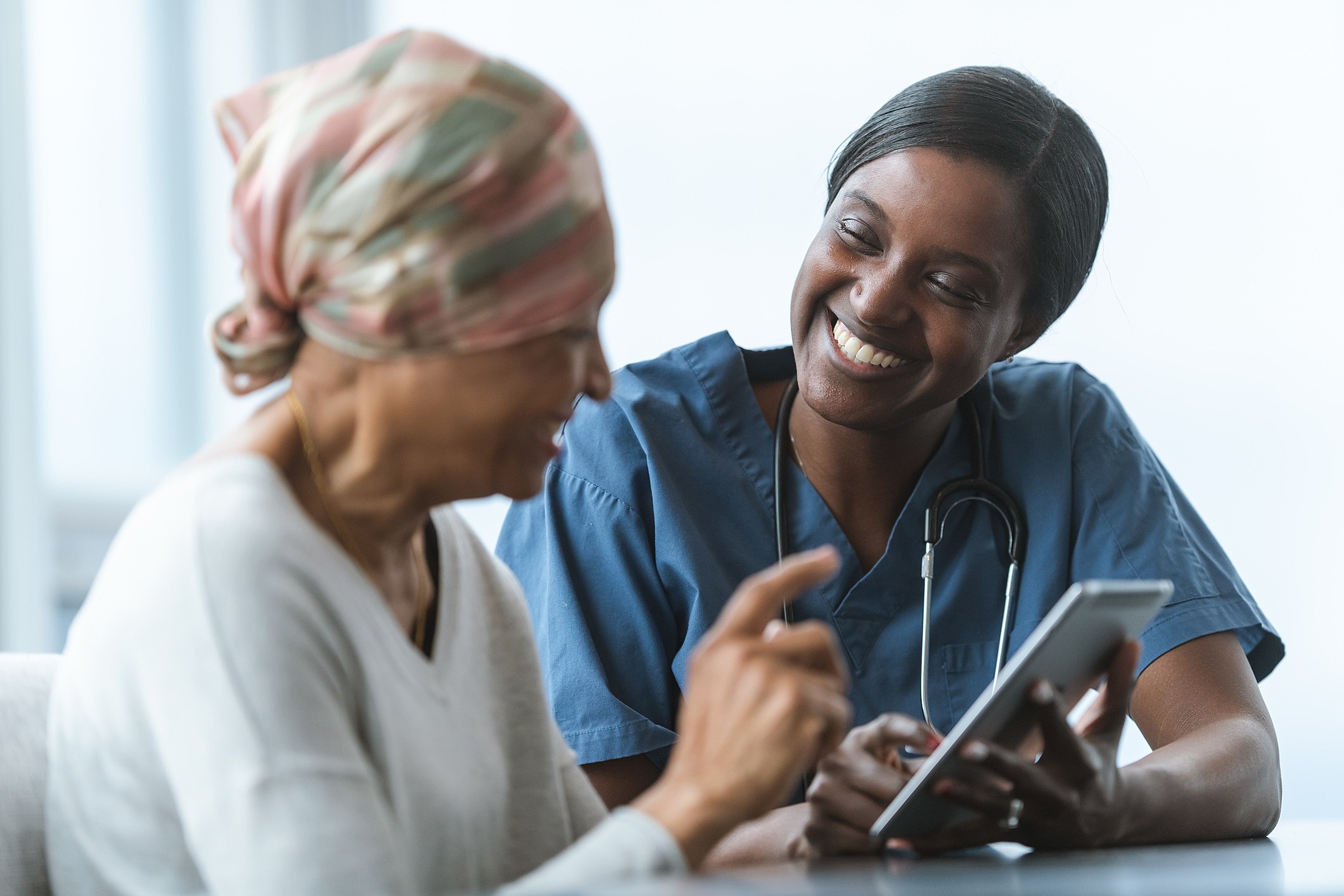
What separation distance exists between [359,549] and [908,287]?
0.79 m

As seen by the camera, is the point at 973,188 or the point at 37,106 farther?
the point at 37,106

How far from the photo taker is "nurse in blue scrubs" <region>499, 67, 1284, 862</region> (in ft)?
4.78

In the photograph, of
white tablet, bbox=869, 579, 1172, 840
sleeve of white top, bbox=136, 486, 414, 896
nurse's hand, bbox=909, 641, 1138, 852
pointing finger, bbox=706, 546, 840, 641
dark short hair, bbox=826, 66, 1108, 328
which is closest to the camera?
sleeve of white top, bbox=136, 486, 414, 896

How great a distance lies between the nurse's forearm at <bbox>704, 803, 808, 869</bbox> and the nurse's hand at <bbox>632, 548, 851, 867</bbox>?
0.42 metres

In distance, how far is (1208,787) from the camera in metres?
1.30

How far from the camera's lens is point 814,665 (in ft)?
2.79

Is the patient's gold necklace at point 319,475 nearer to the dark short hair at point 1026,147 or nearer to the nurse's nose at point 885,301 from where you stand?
the nurse's nose at point 885,301

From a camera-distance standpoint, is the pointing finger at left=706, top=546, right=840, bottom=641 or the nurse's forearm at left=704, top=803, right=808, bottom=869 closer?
the pointing finger at left=706, top=546, right=840, bottom=641

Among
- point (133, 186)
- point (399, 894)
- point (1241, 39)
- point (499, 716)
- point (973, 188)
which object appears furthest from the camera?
point (133, 186)

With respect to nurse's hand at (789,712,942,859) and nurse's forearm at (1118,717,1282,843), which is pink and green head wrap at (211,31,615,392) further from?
nurse's forearm at (1118,717,1282,843)

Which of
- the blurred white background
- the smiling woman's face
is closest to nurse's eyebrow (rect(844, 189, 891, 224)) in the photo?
the smiling woman's face

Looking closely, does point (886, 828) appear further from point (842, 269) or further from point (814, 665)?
point (842, 269)

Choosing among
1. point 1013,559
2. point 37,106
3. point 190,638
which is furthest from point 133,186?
point 190,638

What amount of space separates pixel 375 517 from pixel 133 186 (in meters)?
2.23
